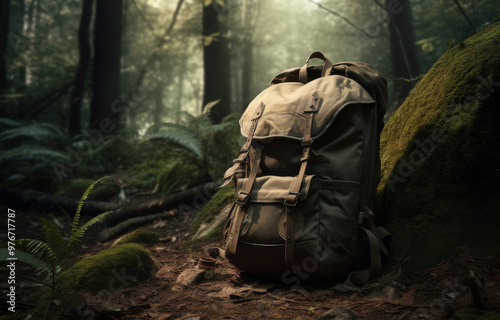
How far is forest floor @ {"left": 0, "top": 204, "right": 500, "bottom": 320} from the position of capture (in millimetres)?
1756

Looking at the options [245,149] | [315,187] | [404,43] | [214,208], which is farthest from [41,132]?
[404,43]

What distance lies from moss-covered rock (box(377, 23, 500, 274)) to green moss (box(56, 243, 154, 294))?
6.81 ft

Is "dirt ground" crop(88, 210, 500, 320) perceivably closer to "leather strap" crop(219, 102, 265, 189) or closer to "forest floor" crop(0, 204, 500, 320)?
"forest floor" crop(0, 204, 500, 320)

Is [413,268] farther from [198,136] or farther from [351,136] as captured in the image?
[198,136]

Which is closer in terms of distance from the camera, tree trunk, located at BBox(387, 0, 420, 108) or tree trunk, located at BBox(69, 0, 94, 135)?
tree trunk, located at BBox(387, 0, 420, 108)

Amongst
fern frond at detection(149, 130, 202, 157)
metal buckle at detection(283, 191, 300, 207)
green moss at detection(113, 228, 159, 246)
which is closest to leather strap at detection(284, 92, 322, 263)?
metal buckle at detection(283, 191, 300, 207)

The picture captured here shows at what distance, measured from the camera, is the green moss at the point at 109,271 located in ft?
7.79

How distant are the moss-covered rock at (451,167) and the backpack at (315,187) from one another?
272 millimetres

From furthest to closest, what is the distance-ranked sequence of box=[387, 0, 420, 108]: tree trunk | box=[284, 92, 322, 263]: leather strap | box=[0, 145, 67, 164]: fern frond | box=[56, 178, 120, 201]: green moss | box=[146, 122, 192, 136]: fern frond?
box=[387, 0, 420, 108]: tree trunk
box=[0, 145, 67, 164]: fern frond
box=[56, 178, 120, 201]: green moss
box=[146, 122, 192, 136]: fern frond
box=[284, 92, 322, 263]: leather strap

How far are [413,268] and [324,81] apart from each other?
4.99ft

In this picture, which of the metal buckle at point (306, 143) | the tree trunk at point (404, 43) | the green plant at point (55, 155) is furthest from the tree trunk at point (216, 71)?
the metal buckle at point (306, 143)

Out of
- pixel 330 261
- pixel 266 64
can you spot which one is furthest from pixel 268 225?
pixel 266 64

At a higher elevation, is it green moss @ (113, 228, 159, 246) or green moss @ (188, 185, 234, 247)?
green moss @ (188, 185, 234, 247)

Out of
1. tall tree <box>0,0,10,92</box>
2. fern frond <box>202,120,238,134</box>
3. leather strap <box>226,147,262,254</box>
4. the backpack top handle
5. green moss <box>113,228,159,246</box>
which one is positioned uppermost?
tall tree <box>0,0,10,92</box>
